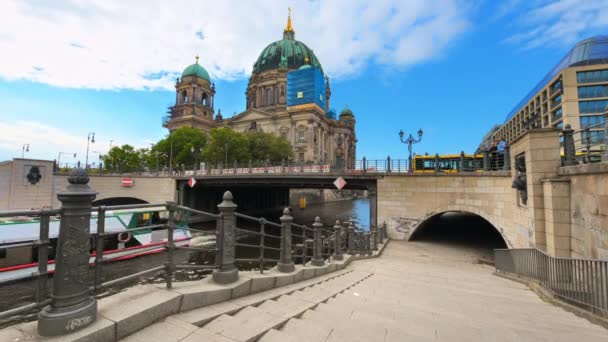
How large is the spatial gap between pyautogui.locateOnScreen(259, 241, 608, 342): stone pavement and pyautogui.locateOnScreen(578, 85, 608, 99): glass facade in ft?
184

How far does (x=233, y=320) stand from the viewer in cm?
296

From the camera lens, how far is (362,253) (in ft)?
41.4

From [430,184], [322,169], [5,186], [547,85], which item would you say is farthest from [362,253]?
[547,85]

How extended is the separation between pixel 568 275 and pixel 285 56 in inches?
3068

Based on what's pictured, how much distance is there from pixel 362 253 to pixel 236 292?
31.9ft

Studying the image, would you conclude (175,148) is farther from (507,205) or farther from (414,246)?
(507,205)

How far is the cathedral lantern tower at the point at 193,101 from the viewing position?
232ft

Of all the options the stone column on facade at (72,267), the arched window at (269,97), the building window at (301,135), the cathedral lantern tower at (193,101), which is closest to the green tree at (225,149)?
the building window at (301,135)

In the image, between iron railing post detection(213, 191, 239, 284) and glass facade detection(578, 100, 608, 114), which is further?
glass facade detection(578, 100, 608, 114)

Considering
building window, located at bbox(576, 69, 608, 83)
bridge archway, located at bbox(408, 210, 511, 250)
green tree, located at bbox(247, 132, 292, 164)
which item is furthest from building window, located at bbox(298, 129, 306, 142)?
building window, located at bbox(576, 69, 608, 83)

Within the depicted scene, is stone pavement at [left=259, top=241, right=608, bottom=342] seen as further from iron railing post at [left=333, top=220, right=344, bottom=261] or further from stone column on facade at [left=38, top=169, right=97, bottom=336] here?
iron railing post at [left=333, top=220, right=344, bottom=261]

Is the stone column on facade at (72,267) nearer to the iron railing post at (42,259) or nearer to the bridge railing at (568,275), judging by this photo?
the iron railing post at (42,259)

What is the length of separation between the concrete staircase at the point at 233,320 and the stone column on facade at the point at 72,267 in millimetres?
440

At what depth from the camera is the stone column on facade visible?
220 centimetres
